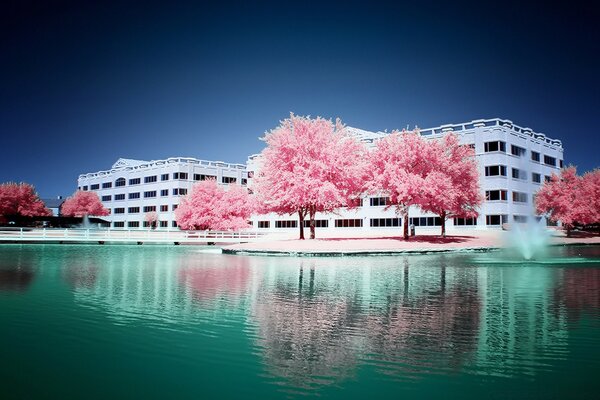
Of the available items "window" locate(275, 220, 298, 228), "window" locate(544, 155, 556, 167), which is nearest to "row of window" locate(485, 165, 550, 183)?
"window" locate(544, 155, 556, 167)

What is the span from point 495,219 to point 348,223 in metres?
22.1

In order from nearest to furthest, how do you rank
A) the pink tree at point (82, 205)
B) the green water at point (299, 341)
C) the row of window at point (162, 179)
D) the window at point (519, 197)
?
the green water at point (299, 341) → the window at point (519, 197) → the row of window at point (162, 179) → the pink tree at point (82, 205)

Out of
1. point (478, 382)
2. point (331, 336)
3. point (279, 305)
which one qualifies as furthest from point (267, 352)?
point (279, 305)

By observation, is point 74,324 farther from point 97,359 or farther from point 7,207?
point 7,207

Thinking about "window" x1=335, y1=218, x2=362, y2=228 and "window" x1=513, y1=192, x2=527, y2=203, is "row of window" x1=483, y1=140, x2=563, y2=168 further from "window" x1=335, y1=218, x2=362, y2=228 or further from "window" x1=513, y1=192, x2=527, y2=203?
"window" x1=335, y1=218, x2=362, y2=228

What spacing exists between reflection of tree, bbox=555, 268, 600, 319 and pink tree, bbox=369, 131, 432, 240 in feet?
70.9

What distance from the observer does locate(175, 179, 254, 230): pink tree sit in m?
58.0

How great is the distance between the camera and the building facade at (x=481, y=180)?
62.1 m

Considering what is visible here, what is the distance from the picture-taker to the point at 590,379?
17.5 feet

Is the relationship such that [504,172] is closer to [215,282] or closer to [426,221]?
[426,221]

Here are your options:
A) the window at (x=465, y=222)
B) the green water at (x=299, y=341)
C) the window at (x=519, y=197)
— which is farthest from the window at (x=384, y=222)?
the green water at (x=299, y=341)

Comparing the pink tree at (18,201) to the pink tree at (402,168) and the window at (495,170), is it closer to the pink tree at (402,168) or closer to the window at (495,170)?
the pink tree at (402,168)

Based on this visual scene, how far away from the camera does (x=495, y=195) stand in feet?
204

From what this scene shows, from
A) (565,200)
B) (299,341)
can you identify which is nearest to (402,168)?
(565,200)
